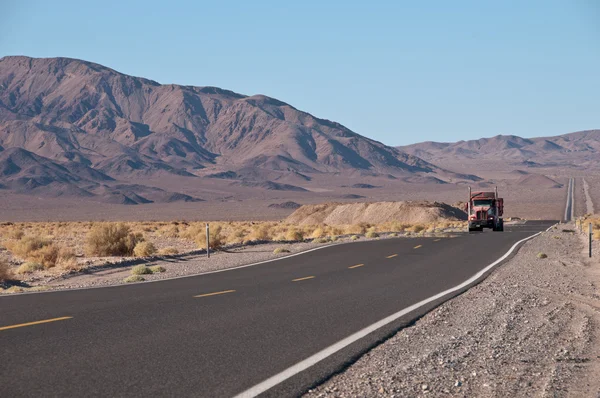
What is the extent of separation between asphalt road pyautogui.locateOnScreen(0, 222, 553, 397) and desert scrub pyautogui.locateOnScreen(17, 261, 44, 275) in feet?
32.1

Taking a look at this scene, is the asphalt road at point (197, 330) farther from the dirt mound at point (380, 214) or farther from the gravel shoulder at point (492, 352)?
the dirt mound at point (380, 214)

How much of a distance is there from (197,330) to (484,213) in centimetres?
3913

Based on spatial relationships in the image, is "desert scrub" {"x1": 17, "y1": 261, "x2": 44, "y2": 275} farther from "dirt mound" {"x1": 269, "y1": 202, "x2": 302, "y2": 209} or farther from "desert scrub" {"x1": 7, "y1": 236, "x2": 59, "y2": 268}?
"dirt mound" {"x1": 269, "y1": 202, "x2": 302, "y2": 209}

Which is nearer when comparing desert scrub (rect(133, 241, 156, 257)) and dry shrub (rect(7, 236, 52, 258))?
desert scrub (rect(133, 241, 156, 257))

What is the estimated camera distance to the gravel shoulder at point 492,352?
7.10 m

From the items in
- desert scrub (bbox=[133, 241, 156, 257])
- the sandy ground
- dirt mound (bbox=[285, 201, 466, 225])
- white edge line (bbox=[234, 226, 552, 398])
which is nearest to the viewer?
white edge line (bbox=[234, 226, 552, 398])

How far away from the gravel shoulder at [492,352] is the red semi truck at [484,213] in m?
31.6

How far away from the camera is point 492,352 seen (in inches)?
347

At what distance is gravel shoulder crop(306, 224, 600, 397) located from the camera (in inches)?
280

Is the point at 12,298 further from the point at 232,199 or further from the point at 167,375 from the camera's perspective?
the point at 232,199

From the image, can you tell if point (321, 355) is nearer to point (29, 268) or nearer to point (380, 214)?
point (29, 268)

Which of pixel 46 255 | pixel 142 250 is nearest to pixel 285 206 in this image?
pixel 142 250

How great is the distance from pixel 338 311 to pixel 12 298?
19.2 feet

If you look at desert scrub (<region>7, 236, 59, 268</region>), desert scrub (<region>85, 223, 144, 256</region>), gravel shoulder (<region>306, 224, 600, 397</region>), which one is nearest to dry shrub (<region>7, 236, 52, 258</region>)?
desert scrub (<region>7, 236, 59, 268</region>)
